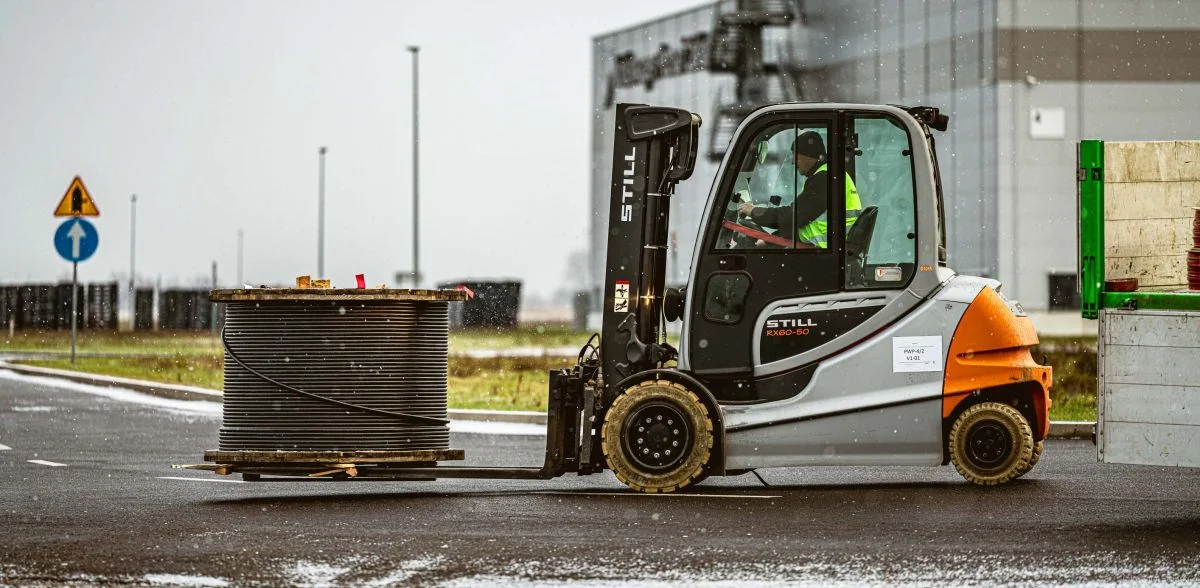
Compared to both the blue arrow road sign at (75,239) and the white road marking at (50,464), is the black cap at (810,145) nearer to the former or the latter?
the white road marking at (50,464)

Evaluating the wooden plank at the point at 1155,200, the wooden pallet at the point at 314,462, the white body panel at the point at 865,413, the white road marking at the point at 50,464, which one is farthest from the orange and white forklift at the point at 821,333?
the white road marking at the point at 50,464

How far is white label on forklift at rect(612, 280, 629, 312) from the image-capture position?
9.52 meters

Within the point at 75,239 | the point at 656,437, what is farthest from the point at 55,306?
the point at 656,437

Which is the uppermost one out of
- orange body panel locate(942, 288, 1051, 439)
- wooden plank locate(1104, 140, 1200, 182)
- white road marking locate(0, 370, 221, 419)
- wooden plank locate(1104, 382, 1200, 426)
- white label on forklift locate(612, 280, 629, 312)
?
wooden plank locate(1104, 140, 1200, 182)

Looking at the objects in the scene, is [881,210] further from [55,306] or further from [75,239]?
[55,306]

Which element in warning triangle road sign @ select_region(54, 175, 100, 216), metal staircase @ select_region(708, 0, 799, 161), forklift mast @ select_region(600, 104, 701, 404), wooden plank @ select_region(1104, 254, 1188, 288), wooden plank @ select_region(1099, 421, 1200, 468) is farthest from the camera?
metal staircase @ select_region(708, 0, 799, 161)

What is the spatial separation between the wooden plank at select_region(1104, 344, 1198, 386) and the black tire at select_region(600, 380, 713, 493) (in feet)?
8.22

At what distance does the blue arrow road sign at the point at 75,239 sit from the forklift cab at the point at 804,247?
1579 centimetres

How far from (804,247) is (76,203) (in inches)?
615

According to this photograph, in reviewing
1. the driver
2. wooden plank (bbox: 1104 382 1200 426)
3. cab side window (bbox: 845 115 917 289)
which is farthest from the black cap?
wooden plank (bbox: 1104 382 1200 426)

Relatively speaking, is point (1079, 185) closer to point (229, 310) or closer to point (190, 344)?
point (229, 310)

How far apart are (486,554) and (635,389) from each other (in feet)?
8.01

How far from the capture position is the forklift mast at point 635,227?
31.1ft

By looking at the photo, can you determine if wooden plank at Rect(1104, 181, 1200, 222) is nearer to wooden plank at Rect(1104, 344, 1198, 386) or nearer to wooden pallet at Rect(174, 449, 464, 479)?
wooden plank at Rect(1104, 344, 1198, 386)
